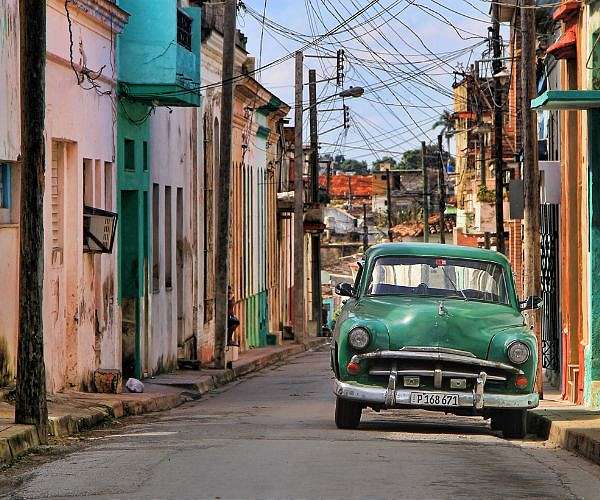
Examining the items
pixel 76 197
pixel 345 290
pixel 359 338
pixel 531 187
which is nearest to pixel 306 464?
pixel 359 338

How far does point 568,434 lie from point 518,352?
3.27 feet

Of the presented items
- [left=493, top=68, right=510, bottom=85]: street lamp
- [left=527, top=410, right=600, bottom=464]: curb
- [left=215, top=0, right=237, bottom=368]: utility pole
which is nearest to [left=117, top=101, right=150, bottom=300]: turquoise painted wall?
[left=215, top=0, right=237, bottom=368]: utility pole

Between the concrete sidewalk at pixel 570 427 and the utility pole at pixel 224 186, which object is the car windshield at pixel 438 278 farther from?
the utility pole at pixel 224 186

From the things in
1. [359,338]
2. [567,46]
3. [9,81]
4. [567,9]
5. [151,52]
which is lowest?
[359,338]

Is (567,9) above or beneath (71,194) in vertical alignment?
above

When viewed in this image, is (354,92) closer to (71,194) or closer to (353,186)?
(71,194)


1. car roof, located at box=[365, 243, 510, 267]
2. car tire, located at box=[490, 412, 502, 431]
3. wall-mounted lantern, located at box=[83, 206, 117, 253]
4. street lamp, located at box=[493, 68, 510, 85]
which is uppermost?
street lamp, located at box=[493, 68, 510, 85]

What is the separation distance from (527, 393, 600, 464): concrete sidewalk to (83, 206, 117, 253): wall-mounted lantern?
6.97 m

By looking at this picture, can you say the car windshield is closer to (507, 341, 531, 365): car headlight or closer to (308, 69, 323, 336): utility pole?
(507, 341, 531, 365): car headlight

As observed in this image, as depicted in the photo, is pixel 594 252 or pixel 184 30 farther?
pixel 184 30

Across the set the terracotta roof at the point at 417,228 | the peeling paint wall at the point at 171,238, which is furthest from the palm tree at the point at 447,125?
the peeling paint wall at the point at 171,238

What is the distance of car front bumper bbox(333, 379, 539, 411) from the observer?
50.9ft

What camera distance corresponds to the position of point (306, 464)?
12.0 m

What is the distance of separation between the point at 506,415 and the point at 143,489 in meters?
6.51
